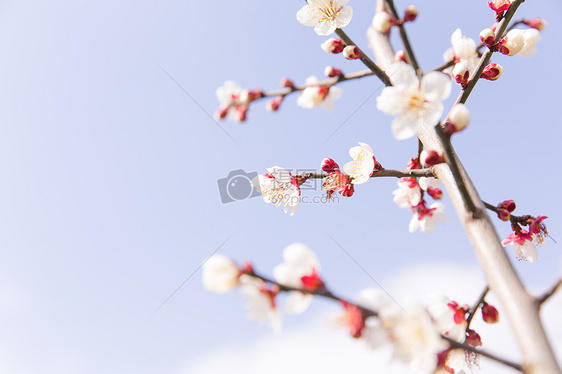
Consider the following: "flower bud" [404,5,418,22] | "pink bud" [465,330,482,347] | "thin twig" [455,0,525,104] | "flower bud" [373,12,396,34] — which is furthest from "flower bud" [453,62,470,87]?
"pink bud" [465,330,482,347]

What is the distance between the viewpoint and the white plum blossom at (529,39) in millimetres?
1370

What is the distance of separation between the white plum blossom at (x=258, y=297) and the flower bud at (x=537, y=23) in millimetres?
1446

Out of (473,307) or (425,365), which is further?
(473,307)

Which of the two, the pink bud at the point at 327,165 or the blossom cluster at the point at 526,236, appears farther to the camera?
the pink bud at the point at 327,165

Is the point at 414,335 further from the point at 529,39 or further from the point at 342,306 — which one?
the point at 529,39

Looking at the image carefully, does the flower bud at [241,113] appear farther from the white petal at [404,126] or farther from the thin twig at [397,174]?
the white petal at [404,126]

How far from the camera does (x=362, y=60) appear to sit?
48.2 inches

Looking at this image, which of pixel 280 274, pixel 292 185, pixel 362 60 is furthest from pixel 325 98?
pixel 280 274

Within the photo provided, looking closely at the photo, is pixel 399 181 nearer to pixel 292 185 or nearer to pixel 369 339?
pixel 292 185

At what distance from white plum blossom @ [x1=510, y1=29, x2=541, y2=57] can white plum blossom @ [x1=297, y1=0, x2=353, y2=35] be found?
0.61 m

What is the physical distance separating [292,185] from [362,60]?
52cm

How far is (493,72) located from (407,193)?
56 centimetres

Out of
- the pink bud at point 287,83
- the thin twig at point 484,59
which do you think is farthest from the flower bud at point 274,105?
the thin twig at point 484,59

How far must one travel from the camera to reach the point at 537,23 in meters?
1.42
